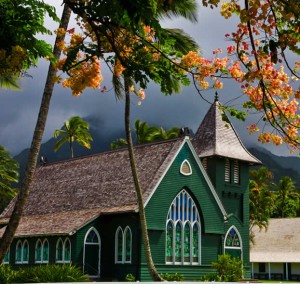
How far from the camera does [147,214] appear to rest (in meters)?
35.6

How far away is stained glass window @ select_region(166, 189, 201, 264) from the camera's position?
36.9 meters

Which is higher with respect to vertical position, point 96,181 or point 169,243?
point 96,181

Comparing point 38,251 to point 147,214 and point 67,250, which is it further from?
point 147,214

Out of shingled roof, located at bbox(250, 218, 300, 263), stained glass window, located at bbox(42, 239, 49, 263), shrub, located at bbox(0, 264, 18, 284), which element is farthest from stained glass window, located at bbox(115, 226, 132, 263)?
shingled roof, located at bbox(250, 218, 300, 263)

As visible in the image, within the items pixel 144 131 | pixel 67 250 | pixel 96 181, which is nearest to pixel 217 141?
pixel 96 181

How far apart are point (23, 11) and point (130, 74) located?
2.55 meters

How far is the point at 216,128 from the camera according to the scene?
4525 centimetres

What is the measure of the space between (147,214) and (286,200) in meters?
61.2

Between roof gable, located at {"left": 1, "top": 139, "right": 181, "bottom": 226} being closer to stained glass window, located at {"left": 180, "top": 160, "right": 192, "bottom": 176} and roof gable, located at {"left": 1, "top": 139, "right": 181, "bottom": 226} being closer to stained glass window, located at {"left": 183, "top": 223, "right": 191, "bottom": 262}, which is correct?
stained glass window, located at {"left": 180, "top": 160, "right": 192, "bottom": 176}

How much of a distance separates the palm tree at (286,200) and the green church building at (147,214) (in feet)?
160

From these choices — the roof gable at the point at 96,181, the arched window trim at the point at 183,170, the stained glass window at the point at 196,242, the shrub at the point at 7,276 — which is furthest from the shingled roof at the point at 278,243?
the shrub at the point at 7,276

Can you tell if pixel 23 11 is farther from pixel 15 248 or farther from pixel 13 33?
pixel 15 248

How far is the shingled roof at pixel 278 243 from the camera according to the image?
63750 mm

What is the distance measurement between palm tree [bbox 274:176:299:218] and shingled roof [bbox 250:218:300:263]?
21.7 metres
